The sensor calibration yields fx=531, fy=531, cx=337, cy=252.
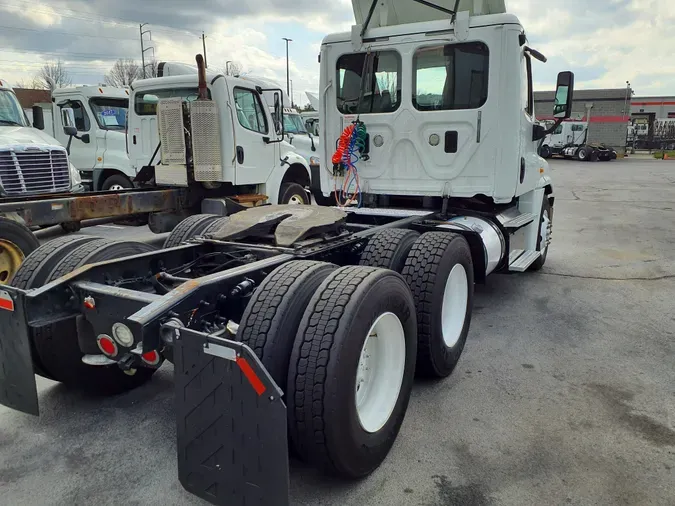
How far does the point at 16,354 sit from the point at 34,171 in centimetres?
668

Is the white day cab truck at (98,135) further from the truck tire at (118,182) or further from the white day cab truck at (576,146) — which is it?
the white day cab truck at (576,146)

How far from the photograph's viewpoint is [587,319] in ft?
17.5

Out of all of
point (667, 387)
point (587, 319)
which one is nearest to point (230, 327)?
point (667, 387)

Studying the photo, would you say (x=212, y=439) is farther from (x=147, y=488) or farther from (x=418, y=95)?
(x=418, y=95)

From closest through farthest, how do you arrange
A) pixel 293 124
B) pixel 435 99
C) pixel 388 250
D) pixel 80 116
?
pixel 388 250 → pixel 435 99 → pixel 80 116 → pixel 293 124

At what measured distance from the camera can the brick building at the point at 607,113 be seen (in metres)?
44.0

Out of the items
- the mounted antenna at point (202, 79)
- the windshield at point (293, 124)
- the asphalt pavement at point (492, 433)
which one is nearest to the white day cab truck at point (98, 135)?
the mounted antenna at point (202, 79)

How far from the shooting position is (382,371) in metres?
3.09

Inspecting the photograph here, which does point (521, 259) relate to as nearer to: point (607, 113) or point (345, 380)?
point (345, 380)

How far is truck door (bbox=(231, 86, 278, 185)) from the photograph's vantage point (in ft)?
29.9

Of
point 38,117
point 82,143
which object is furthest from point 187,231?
point 82,143

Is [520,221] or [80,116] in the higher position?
[80,116]

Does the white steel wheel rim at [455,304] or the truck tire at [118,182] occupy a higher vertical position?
the truck tire at [118,182]

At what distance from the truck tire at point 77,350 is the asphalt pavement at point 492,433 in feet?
0.43
